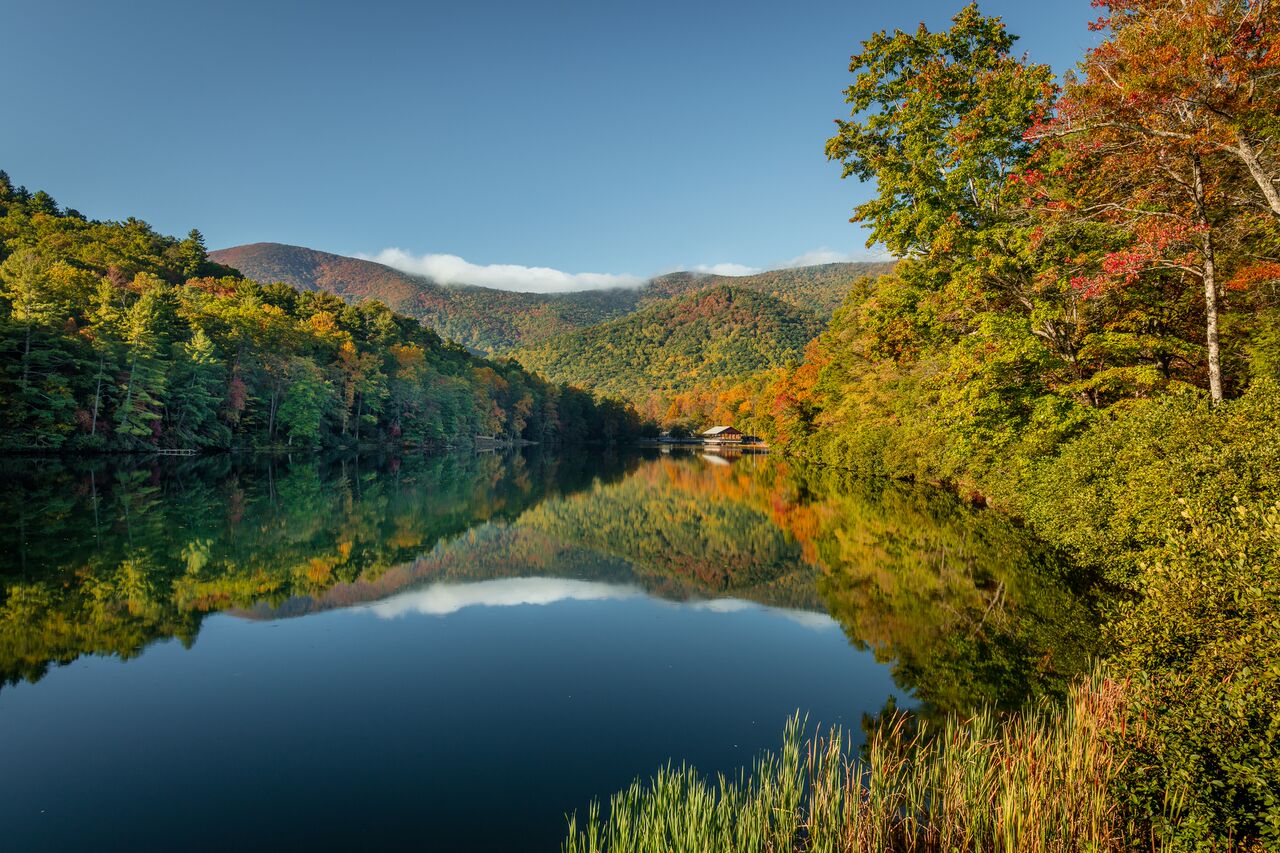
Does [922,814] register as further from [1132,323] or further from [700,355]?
[700,355]

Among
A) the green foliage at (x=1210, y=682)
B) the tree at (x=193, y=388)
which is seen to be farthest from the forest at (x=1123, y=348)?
the tree at (x=193, y=388)

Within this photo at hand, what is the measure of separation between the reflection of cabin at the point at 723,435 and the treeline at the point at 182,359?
41278mm

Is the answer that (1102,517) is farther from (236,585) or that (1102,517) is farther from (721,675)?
(236,585)

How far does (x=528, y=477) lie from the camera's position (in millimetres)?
44969

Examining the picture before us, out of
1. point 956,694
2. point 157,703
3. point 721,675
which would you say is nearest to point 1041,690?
point 956,694

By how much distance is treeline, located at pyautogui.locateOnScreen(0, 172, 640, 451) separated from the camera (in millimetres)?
40688

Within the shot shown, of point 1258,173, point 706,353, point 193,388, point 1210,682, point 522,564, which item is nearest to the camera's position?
point 1210,682

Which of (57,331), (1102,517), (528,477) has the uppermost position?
(57,331)

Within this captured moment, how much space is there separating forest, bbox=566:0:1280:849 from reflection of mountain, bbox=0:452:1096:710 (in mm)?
1414

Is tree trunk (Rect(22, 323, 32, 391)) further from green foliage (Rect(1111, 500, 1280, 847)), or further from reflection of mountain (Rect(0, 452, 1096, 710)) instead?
green foliage (Rect(1111, 500, 1280, 847))

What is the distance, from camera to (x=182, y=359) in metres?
49.1

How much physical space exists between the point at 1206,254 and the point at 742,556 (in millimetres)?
12428

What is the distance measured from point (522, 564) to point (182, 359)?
4623cm

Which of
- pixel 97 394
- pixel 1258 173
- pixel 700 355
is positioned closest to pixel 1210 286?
pixel 1258 173
